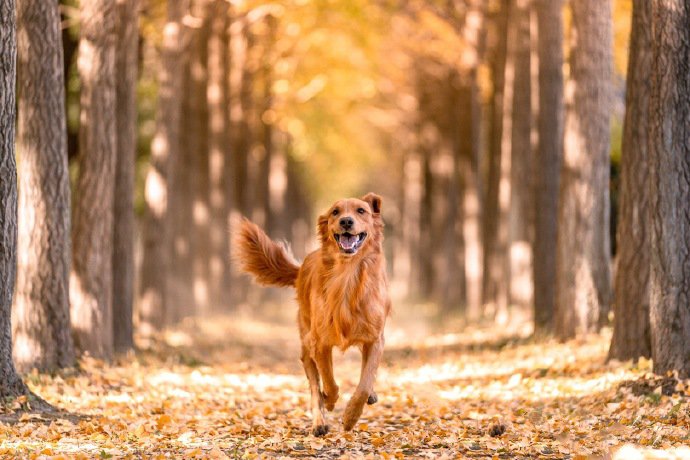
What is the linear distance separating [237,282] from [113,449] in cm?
2041

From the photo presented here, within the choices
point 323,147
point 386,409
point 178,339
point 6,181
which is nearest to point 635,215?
point 386,409

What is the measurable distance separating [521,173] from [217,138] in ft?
25.1

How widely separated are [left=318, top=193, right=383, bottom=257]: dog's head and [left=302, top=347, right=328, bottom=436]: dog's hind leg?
44.1 inches

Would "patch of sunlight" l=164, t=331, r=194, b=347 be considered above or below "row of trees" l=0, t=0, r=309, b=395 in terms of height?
below

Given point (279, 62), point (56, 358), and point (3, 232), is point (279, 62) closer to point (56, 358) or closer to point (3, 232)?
point (56, 358)

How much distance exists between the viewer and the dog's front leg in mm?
8320

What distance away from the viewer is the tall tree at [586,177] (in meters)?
13.2

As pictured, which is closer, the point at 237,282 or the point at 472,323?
the point at 472,323

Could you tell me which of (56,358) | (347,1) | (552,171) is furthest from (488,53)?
(56,358)

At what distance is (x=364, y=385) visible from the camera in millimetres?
8344

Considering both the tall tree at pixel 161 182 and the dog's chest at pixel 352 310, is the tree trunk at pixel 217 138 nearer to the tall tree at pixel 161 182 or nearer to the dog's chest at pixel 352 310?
the tall tree at pixel 161 182

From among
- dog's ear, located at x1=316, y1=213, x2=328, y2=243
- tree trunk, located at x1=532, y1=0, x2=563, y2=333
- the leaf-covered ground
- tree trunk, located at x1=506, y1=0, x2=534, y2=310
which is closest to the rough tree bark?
the leaf-covered ground

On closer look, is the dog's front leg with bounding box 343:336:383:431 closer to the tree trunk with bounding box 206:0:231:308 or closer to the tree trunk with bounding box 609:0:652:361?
the tree trunk with bounding box 609:0:652:361

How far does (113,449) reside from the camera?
24.7 feet
